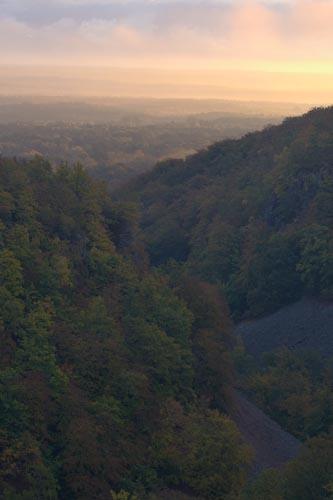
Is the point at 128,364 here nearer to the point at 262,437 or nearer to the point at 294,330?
the point at 262,437

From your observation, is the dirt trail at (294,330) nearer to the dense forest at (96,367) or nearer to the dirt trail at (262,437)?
the dense forest at (96,367)

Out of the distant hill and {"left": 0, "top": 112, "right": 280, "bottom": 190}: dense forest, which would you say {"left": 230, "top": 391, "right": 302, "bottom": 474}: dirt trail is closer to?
the distant hill

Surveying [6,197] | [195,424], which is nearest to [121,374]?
[195,424]

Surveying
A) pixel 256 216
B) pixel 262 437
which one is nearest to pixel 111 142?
pixel 256 216

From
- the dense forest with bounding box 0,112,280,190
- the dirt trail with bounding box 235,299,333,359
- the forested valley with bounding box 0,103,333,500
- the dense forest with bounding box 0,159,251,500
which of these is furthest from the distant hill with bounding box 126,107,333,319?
the dense forest with bounding box 0,112,280,190

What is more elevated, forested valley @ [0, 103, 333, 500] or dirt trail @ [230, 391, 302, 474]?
forested valley @ [0, 103, 333, 500]

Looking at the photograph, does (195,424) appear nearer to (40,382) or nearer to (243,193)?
(40,382)
